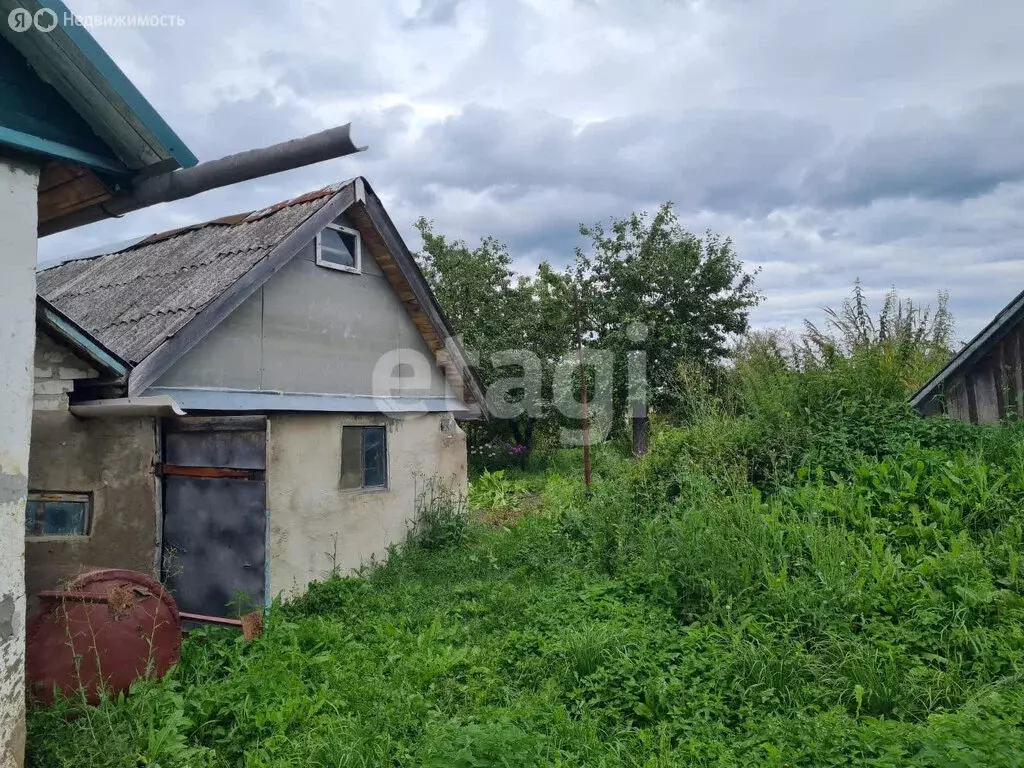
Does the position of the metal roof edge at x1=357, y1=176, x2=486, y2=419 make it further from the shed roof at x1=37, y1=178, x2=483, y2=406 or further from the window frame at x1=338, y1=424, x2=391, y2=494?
the window frame at x1=338, y1=424, x2=391, y2=494

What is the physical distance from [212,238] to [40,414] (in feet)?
→ 11.8

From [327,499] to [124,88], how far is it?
5.30m

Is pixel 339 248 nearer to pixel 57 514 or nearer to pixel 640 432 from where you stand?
pixel 57 514

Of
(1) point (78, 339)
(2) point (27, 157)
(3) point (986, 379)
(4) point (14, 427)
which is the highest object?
(2) point (27, 157)

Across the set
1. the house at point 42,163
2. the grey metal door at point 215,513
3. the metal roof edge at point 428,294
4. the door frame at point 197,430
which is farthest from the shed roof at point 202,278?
the house at point 42,163

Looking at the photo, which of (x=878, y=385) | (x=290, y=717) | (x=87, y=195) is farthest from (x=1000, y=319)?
(x=87, y=195)

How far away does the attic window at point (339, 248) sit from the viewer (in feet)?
27.4

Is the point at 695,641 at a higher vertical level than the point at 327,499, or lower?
lower

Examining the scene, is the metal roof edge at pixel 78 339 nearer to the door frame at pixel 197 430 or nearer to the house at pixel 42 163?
the door frame at pixel 197 430

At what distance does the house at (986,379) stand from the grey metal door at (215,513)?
8122 mm

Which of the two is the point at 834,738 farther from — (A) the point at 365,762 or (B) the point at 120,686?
(B) the point at 120,686

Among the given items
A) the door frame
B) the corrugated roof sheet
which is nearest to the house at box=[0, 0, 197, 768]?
the corrugated roof sheet

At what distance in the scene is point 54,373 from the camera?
18.5 ft

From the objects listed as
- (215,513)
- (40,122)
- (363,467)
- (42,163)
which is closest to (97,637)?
(215,513)
